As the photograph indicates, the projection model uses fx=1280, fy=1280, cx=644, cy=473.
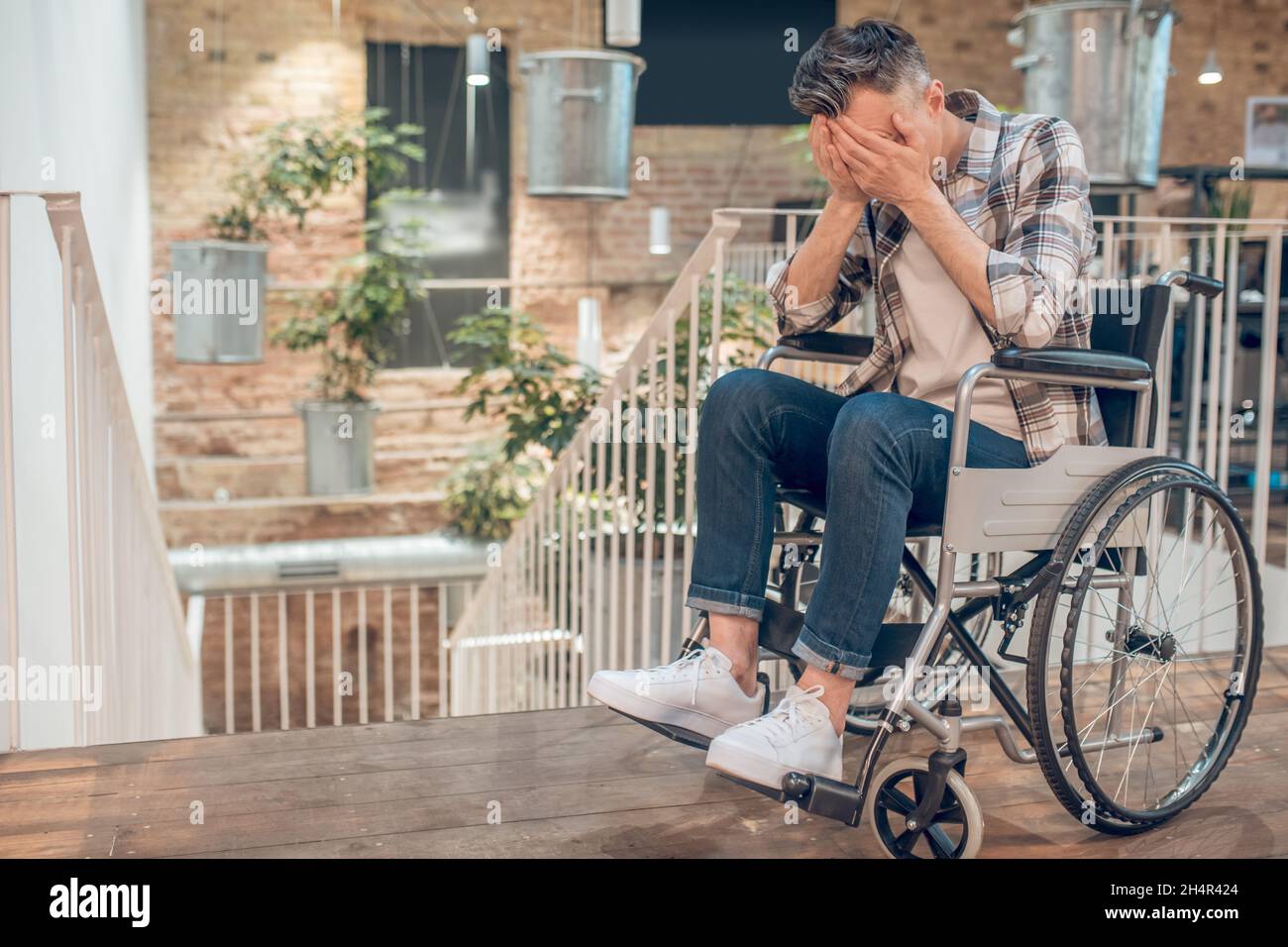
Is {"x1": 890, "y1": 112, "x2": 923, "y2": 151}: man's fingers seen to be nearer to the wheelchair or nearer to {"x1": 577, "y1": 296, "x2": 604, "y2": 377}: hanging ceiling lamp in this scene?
the wheelchair

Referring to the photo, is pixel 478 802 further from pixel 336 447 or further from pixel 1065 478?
pixel 336 447

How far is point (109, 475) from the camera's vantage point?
2277 millimetres

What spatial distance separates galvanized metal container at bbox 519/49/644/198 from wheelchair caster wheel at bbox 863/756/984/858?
11.3 ft

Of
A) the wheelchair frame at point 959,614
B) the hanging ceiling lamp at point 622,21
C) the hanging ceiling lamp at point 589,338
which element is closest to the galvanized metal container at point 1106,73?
the hanging ceiling lamp at point 622,21

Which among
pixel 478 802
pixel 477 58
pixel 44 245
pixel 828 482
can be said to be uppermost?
pixel 477 58

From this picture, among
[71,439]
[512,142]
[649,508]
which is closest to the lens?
[71,439]

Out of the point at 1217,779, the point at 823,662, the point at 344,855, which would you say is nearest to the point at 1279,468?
the point at 1217,779

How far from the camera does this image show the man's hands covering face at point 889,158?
4.75 ft

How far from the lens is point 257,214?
6.05m

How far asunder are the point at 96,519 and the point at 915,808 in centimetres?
140

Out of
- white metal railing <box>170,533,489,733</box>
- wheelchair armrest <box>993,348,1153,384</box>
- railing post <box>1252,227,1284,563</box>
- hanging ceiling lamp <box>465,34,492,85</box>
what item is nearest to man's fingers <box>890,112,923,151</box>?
wheelchair armrest <box>993,348,1153,384</box>

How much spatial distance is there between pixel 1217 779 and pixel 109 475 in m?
1.87

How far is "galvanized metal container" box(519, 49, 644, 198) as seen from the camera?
448cm

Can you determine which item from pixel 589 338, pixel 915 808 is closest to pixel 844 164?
pixel 915 808
